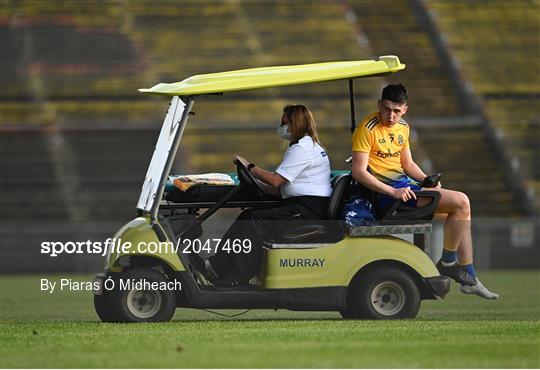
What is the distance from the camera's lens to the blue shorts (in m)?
11.0

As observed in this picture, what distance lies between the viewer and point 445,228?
11.1m

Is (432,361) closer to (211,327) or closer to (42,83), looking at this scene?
(211,327)

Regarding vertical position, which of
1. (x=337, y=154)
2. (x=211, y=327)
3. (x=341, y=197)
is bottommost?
(x=337, y=154)

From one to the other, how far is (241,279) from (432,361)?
2999mm

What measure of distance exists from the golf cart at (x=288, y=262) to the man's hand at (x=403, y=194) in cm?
9

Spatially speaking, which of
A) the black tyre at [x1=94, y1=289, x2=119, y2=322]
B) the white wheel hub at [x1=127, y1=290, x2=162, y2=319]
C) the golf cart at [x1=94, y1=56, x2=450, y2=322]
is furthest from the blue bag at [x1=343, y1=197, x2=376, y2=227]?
the black tyre at [x1=94, y1=289, x2=119, y2=322]

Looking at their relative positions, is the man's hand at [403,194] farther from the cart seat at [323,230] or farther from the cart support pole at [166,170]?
the cart support pole at [166,170]

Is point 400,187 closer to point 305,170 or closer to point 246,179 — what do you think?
point 305,170

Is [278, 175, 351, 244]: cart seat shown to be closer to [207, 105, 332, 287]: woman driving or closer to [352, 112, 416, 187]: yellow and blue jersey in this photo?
[207, 105, 332, 287]: woman driving

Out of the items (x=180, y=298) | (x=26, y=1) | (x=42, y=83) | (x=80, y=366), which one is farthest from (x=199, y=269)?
(x=26, y=1)

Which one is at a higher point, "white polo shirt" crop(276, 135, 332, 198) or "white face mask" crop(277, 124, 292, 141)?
"white face mask" crop(277, 124, 292, 141)

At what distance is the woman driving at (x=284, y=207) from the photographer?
10844mm

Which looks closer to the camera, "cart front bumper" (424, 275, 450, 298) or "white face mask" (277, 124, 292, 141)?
"cart front bumper" (424, 275, 450, 298)

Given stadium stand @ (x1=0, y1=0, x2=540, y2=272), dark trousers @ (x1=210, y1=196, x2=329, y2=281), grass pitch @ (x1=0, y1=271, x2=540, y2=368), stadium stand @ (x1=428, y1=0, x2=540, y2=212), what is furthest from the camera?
stadium stand @ (x1=428, y1=0, x2=540, y2=212)
